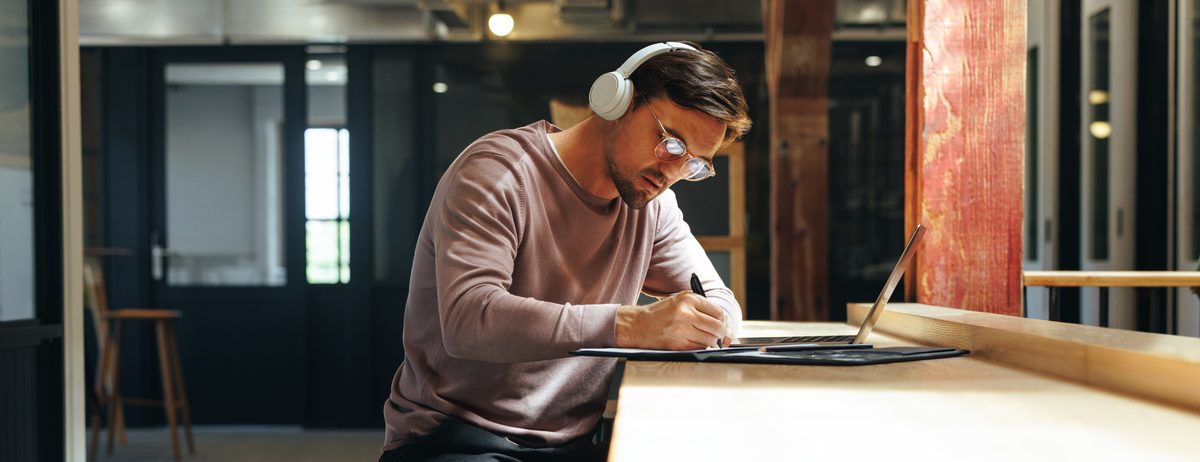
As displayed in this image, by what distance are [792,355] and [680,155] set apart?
15.9 inches


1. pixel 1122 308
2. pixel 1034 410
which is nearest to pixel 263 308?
pixel 1122 308

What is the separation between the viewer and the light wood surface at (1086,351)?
885 millimetres

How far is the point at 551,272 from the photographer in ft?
5.03

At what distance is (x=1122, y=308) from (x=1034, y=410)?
430 cm

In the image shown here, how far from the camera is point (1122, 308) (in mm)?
4586

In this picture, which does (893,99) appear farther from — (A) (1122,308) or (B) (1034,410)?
(B) (1034,410)

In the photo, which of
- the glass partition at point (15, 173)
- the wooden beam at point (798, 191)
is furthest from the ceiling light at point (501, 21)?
the glass partition at point (15, 173)

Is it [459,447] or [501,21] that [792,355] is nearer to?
[459,447]

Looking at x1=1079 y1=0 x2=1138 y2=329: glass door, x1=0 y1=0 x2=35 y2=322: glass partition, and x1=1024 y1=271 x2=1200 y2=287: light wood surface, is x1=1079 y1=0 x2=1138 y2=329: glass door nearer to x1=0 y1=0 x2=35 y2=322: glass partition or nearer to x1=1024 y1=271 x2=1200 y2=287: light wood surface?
x1=1024 y1=271 x2=1200 y2=287: light wood surface

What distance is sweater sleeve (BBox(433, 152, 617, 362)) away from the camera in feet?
4.09

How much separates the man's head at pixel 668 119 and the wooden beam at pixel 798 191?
7.30ft

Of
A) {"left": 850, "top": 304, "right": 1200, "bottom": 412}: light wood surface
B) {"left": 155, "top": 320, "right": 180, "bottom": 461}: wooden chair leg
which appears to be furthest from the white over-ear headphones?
{"left": 155, "top": 320, "right": 180, "bottom": 461}: wooden chair leg

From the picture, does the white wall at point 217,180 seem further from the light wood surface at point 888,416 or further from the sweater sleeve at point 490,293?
the light wood surface at point 888,416

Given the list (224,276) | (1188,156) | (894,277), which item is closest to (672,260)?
(894,277)
